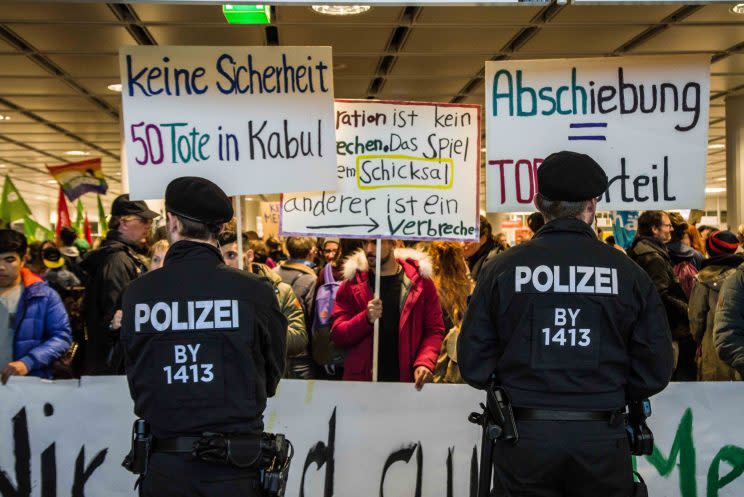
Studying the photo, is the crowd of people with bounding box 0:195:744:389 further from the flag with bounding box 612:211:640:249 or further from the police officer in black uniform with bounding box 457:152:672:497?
the flag with bounding box 612:211:640:249

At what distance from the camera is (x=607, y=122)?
4988 mm

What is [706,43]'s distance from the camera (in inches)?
341

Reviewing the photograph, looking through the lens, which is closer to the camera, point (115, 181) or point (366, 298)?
point (366, 298)

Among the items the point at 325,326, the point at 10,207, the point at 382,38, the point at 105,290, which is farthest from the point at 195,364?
the point at 10,207

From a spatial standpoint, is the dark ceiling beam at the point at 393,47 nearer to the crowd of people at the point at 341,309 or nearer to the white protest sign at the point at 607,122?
the crowd of people at the point at 341,309

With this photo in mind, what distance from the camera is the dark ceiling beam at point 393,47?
7438 millimetres

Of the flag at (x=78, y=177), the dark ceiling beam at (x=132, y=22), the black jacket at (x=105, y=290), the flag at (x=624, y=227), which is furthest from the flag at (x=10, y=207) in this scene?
the flag at (x=624, y=227)

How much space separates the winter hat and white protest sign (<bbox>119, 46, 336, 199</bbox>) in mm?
2917

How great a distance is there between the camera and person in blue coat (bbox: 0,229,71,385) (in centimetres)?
498

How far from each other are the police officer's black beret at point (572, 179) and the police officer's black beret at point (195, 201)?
1.25 metres

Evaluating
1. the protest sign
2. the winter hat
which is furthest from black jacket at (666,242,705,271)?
the protest sign

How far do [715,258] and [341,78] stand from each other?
5446 millimetres

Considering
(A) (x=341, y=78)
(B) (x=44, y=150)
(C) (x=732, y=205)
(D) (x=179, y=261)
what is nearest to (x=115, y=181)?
(B) (x=44, y=150)

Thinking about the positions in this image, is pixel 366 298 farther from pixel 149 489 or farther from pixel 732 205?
pixel 732 205
